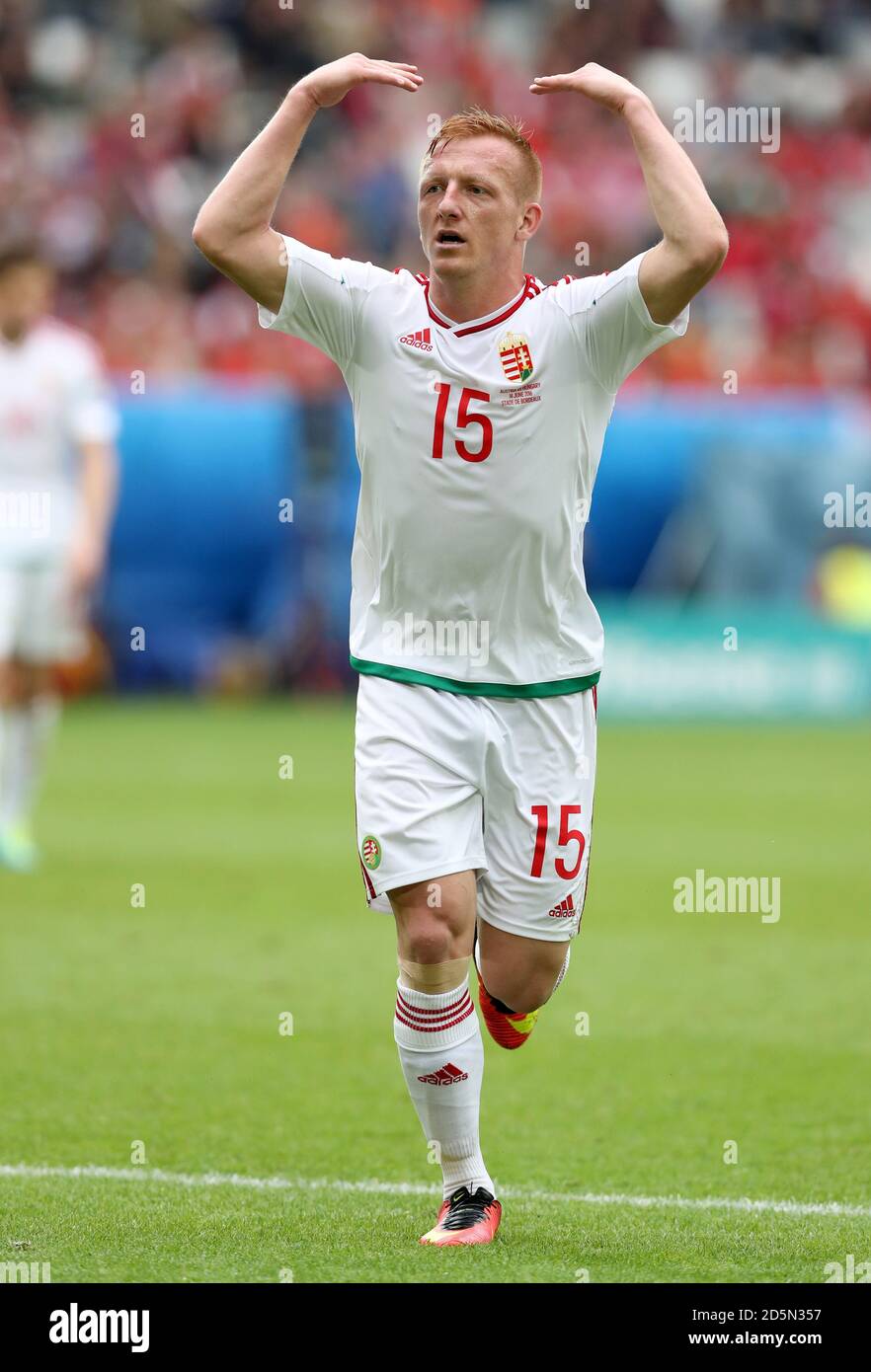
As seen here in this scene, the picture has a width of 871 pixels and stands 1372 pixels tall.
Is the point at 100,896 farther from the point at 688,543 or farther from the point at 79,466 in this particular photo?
the point at 688,543

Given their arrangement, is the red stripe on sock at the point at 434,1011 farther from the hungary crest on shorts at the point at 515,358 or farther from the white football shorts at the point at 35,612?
the white football shorts at the point at 35,612

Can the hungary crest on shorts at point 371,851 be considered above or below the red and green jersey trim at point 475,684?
below

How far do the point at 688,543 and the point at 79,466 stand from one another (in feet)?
27.0

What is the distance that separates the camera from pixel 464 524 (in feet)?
16.1

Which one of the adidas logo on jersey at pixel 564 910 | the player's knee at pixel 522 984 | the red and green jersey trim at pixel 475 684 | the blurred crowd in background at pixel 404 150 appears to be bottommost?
the player's knee at pixel 522 984

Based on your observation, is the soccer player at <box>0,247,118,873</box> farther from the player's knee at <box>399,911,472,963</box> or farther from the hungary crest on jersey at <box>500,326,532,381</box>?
the player's knee at <box>399,911,472,963</box>

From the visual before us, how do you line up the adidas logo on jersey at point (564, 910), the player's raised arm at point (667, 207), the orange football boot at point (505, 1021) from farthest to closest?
the orange football boot at point (505, 1021) → the adidas logo on jersey at point (564, 910) → the player's raised arm at point (667, 207)

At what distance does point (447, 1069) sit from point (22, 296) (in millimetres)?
6990

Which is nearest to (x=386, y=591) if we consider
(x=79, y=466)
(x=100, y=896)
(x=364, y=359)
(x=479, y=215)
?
(x=364, y=359)

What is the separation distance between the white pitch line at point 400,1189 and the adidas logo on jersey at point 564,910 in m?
0.74

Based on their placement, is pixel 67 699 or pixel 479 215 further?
pixel 67 699

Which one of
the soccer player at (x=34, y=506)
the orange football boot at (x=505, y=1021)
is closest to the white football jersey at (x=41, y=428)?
the soccer player at (x=34, y=506)

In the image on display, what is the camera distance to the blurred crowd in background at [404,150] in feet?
71.5

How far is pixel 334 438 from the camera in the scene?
18.9 metres
